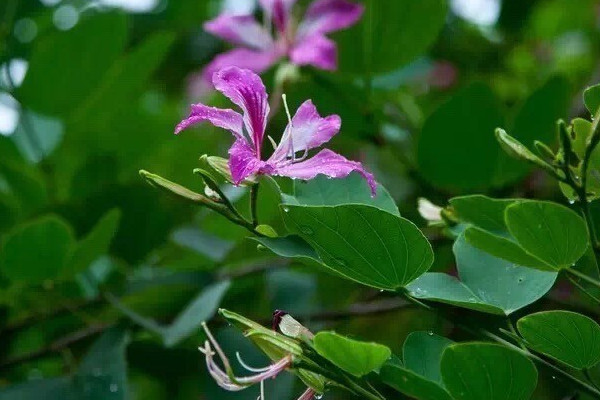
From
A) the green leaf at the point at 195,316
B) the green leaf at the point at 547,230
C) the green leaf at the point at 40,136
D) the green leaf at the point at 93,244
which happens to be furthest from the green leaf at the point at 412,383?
the green leaf at the point at 40,136

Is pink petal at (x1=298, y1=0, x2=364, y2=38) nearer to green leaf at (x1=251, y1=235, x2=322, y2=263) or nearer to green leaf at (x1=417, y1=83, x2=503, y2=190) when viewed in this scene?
green leaf at (x1=417, y1=83, x2=503, y2=190)

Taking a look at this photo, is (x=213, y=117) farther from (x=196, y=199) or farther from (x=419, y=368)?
(x=419, y=368)

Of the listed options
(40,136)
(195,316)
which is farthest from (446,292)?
(40,136)

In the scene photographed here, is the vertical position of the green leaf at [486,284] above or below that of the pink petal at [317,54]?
above

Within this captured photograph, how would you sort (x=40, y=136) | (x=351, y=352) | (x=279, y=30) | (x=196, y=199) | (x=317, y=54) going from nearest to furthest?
(x=351, y=352)
(x=196, y=199)
(x=317, y=54)
(x=279, y=30)
(x=40, y=136)

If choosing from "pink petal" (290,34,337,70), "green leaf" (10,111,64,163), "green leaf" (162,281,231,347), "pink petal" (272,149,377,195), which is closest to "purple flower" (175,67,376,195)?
"pink petal" (272,149,377,195)

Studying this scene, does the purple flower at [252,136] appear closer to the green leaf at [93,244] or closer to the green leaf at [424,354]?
the green leaf at [424,354]

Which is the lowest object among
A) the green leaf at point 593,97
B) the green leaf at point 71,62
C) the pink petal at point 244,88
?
the green leaf at point 71,62

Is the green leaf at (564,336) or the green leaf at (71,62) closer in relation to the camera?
the green leaf at (564,336)

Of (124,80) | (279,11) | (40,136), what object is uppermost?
(279,11)
